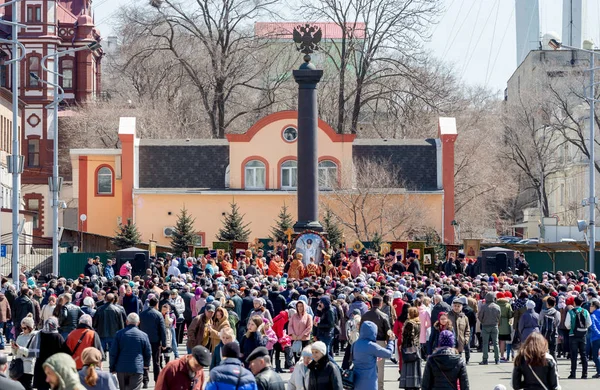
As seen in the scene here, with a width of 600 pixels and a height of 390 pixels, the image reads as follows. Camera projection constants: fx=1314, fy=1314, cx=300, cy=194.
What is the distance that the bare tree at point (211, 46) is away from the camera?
68.6 m

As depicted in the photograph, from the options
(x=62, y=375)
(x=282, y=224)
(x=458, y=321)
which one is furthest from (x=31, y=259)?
(x=62, y=375)

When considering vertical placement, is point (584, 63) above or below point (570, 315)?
above

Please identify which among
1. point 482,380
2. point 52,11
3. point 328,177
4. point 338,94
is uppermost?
point 52,11

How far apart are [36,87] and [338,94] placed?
21.5 meters

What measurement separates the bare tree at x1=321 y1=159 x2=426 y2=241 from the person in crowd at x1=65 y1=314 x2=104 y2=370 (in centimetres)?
4162

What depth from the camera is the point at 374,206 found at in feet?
195

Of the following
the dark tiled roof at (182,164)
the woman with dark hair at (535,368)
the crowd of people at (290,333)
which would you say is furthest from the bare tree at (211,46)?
the woman with dark hair at (535,368)

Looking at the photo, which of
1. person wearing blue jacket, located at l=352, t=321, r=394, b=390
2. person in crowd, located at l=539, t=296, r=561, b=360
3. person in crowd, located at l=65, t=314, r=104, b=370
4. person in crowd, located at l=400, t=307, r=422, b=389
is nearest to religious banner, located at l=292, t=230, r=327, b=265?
person in crowd, located at l=539, t=296, r=561, b=360

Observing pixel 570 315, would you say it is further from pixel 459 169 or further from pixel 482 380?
pixel 459 169

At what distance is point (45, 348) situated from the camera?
1680cm

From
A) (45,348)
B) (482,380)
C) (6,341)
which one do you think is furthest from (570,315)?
(6,341)

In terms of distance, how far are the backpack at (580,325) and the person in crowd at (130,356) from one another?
348 inches

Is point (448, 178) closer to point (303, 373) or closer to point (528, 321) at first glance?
point (528, 321)

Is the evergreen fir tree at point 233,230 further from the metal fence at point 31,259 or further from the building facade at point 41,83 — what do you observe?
the building facade at point 41,83
